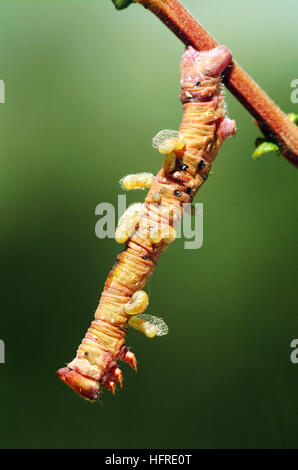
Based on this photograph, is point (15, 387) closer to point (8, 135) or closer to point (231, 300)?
point (231, 300)

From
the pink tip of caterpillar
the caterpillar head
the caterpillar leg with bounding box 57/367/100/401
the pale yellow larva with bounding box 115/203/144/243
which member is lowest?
the caterpillar leg with bounding box 57/367/100/401

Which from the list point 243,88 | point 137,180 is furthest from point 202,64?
point 137,180

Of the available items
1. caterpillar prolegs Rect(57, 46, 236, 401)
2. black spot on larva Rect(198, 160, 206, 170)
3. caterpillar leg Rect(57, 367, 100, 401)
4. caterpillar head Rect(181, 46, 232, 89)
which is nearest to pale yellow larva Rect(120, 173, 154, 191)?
caterpillar prolegs Rect(57, 46, 236, 401)

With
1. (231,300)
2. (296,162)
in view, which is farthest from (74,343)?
(296,162)

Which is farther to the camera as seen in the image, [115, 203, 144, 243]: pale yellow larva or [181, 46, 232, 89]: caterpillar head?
[115, 203, 144, 243]: pale yellow larva

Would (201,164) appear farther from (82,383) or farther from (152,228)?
(82,383)

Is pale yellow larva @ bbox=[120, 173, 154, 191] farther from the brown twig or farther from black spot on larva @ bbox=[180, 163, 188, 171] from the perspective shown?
the brown twig
